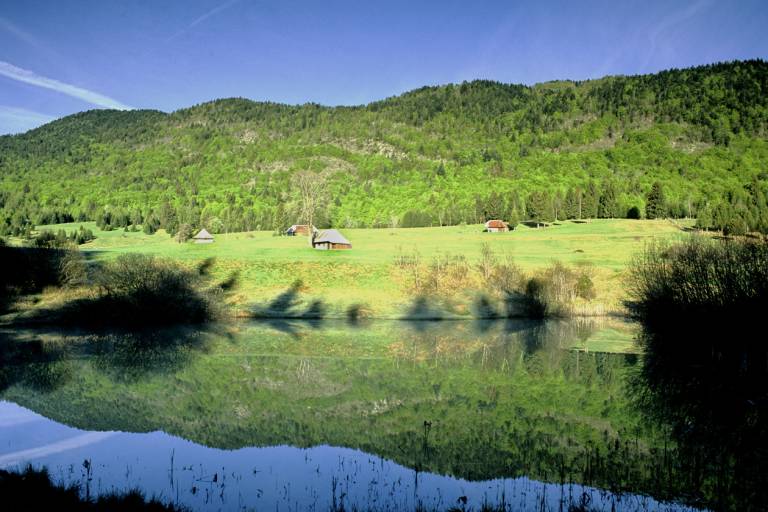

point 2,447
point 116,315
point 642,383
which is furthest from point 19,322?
point 642,383

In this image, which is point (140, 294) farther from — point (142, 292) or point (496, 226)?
point (496, 226)

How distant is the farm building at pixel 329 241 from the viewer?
3019 inches

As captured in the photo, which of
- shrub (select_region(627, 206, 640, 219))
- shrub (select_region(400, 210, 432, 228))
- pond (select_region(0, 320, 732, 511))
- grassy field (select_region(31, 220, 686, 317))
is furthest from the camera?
shrub (select_region(400, 210, 432, 228))

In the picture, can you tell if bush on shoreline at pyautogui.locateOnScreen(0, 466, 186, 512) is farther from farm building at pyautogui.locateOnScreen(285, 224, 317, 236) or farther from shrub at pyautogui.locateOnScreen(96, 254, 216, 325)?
farm building at pyautogui.locateOnScreen(285, 224, 317, 236)

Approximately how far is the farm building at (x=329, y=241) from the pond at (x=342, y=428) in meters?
45.4

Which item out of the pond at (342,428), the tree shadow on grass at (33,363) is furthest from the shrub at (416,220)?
the tree shadow on grass at (33,363)

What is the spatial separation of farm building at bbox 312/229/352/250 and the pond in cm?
4535

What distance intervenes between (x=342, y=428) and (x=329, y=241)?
61.2 meters

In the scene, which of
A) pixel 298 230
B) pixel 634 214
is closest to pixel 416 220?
pixel 298 230

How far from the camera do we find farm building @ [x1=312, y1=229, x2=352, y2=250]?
252 feet

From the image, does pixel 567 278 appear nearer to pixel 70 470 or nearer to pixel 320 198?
pixel 320 198

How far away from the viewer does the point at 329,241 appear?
7656cm

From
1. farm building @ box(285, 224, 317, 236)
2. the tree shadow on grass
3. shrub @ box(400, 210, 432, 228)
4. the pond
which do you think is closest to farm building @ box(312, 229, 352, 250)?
farm building @ box(285, 224, 317, 236)

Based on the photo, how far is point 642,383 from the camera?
2244 cm
